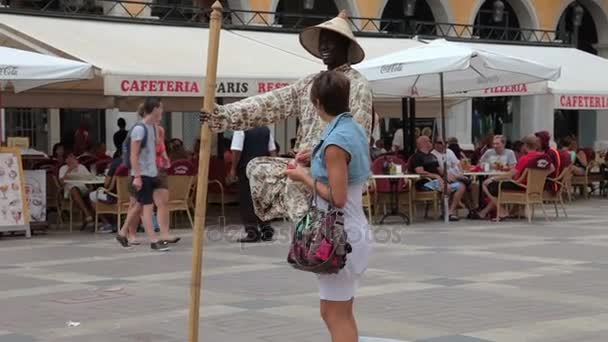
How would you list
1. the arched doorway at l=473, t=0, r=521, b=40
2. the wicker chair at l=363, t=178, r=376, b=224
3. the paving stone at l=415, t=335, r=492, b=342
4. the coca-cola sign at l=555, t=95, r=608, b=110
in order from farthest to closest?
1. the arched doorway at l=473, t=0, r=521, b=40
2. the coca-cola sign at l=555, t=95, r=608, b=110
3. the wicker chair at l=363, t=178, r=376, b=224
4. the paving stone at l=415, t=335, r=492, b=342

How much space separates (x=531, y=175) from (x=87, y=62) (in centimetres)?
644

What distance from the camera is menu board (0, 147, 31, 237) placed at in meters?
13.1

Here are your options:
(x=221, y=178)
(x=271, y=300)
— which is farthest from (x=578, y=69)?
(x=271, y=300)

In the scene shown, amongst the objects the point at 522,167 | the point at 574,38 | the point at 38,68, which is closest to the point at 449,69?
the point at 522,167

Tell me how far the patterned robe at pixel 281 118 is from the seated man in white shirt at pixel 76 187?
959 centimetres

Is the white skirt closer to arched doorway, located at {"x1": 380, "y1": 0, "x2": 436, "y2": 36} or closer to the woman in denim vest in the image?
the woman in denim vest

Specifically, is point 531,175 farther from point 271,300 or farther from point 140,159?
point 271,300

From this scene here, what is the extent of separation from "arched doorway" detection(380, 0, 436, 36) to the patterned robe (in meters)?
21.2

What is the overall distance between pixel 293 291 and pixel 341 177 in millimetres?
4099

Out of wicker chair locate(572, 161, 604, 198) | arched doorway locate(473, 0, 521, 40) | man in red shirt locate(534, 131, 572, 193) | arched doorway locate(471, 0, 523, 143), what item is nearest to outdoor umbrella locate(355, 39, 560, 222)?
→ man in red shirt locate(534, 131, 572, 193)

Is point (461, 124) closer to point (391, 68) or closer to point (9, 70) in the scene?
point (391, 68)

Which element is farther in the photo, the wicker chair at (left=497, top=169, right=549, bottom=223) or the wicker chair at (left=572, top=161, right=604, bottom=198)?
the wicker chair at (left=572, top=161, right=604, bottom=198)

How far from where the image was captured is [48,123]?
24.3m

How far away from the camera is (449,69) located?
1477cm
